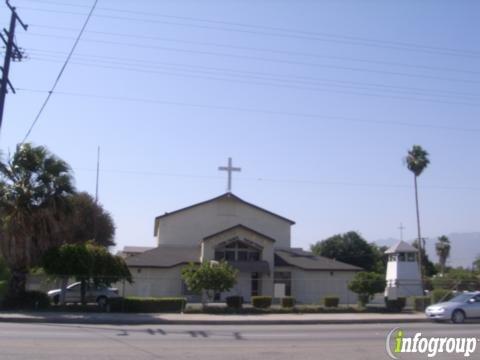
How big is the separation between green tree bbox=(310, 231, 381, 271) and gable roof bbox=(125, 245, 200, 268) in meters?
31.5

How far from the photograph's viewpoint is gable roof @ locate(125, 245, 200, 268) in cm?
4443

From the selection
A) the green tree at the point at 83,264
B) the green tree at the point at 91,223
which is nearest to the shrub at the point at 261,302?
the green tree at the point at 83,264

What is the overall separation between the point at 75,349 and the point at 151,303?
16731mm

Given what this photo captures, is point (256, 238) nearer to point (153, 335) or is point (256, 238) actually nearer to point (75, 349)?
point (153, 335)

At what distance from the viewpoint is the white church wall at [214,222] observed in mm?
53969

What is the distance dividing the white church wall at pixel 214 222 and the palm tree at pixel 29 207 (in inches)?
881

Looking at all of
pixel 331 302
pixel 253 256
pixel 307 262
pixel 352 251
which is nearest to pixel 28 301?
pixel 331 302

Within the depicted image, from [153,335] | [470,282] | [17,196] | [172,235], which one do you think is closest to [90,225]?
[172,235]

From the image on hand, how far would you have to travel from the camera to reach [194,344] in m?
16.4

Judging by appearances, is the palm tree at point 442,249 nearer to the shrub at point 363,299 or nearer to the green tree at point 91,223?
the green tree at point 91,223

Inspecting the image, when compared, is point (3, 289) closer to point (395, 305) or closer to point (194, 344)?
point (194, 344)

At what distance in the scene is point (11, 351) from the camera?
14.0 metres

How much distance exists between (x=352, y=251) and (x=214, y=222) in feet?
99.8

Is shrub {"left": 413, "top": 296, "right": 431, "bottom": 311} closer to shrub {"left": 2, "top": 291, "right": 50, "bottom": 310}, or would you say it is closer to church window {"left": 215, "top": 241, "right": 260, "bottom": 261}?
church window {"left": 215, "top": 241, "right": 260, "bottom": 261}
